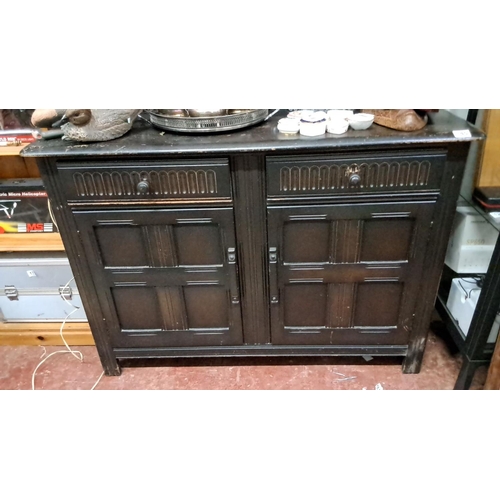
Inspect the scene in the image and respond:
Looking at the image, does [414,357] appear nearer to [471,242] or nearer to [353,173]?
[471,242]

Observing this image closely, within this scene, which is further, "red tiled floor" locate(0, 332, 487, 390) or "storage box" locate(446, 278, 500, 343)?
"red tiled floor" locate(0, 332, 487, 390)

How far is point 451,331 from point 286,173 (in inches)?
32.3

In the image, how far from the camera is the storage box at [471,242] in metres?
1.30

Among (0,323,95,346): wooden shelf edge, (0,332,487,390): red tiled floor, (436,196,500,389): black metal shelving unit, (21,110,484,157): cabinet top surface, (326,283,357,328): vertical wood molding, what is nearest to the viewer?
(21,110,484,157): cabinet top surface

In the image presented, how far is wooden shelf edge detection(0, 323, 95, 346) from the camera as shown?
5.15 ft

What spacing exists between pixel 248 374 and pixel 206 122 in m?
0.88

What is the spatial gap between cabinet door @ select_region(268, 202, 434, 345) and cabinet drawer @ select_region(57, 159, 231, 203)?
186 millimetres

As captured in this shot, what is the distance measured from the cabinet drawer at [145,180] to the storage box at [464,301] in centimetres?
84

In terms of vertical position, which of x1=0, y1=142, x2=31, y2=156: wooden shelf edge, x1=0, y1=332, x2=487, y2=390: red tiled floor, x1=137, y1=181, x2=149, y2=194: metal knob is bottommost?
x1=0, y1=332, x2=487, y2=390: red tiled floor

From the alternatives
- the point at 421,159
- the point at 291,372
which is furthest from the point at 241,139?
the point at 291,372

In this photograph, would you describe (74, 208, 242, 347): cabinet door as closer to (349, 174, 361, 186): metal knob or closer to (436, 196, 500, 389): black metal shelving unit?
(349, 174, 361, 186): metal knob

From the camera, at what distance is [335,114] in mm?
1111

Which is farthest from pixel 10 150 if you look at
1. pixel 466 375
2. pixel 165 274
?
pixel 466 375

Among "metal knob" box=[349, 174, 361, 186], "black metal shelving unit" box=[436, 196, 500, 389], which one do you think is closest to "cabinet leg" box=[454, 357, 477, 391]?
"black metal shelving unit" box=[436, 196, 500, 389]
